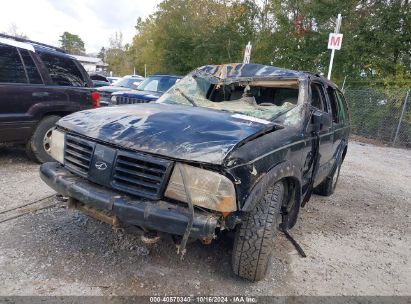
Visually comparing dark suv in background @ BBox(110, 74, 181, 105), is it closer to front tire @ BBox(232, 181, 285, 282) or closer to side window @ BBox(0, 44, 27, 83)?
side window @ BBox(0, 44, 27, 83)

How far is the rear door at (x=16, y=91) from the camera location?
4.63m

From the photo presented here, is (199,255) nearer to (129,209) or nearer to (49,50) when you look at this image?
(129,209)

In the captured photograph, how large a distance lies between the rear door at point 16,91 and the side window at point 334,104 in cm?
413

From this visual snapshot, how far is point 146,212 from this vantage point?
7.21 feet

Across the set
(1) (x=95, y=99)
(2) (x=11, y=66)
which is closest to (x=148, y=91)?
(1) (x=95, y=99)

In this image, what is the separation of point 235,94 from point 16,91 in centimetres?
307

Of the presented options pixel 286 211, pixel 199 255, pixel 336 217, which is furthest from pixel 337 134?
pixel 199 255

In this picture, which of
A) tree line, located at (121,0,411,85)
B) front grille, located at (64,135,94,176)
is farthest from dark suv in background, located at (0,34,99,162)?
tree line, located at (121,0,411,85)

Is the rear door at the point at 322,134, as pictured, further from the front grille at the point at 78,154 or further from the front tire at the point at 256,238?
the front grille at the point at 78,154

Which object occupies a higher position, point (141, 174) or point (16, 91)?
point (16, 91)

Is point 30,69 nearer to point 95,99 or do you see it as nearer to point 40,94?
point 40,94

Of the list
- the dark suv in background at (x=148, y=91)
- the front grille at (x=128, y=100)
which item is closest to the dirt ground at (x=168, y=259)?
the front grille at (x=128, y=100)

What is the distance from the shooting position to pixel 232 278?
2.79m

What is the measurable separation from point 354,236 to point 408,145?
959 centimetres
